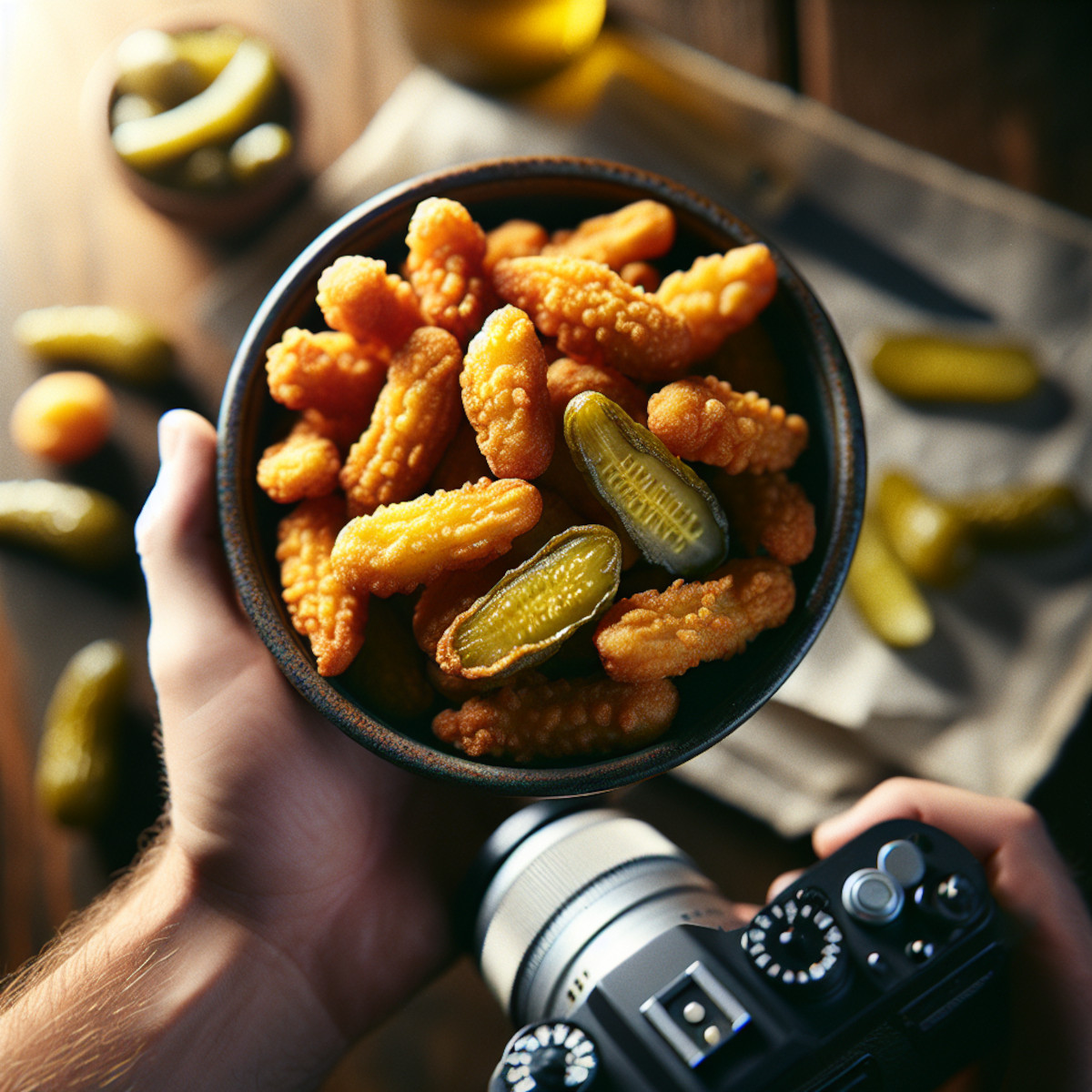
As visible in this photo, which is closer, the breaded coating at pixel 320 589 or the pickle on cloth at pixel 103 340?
the breaded coating at pixel 320 589

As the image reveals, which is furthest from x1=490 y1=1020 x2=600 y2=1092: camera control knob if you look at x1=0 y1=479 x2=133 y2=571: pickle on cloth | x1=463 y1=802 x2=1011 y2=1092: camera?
x1=0 y1=479 x2=133 y2=571: pickle on cloth

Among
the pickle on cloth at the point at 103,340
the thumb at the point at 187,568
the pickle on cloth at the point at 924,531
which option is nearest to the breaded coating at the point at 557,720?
the thumb at the point at 187,568

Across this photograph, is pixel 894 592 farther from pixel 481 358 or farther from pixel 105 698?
pixel 105 698

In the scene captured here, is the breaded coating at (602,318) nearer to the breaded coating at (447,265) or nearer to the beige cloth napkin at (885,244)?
the breaded coating at (447,265)

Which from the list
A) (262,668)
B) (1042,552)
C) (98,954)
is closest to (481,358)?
(262,668)

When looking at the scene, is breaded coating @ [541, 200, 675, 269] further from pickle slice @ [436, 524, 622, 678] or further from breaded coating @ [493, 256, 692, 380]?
pickle slice @ [436, 524, 622, 678]

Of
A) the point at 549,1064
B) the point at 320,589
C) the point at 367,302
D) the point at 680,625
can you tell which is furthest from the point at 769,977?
the point at 367,302

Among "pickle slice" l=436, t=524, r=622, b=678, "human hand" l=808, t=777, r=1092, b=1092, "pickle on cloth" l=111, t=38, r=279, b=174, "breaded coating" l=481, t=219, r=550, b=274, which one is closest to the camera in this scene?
"pickle slice" l=436, t=524, r=622, b=678
